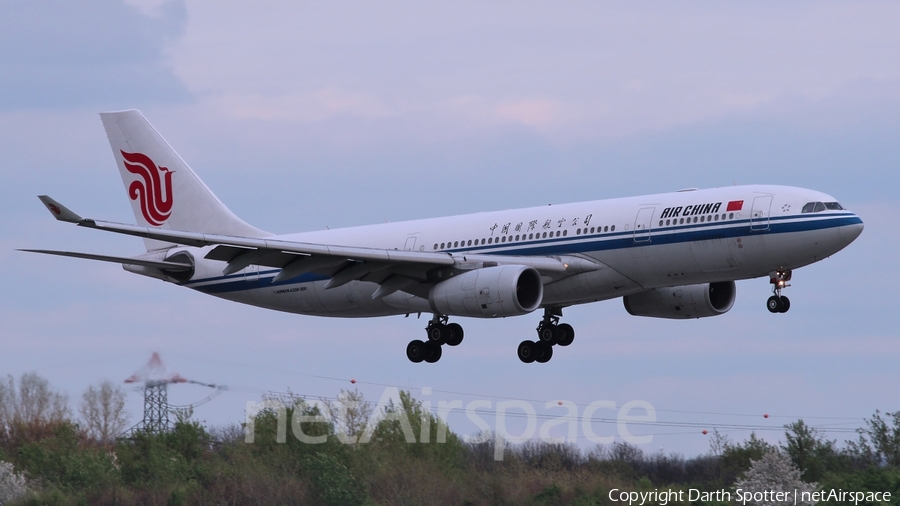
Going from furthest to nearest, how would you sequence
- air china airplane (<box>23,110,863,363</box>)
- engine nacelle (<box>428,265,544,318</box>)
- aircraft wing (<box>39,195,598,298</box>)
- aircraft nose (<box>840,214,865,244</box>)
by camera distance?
aircraft wing (<box>39,195,598,298</box>) → engine nacelle (<box>428,265,544,318</box>) → air china airplane (<box>23,110,863,363</box>) → aircraft nose (<box>840,214,865,244</box>)

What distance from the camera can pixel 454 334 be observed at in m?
48.1

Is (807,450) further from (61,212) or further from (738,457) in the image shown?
(61,212)

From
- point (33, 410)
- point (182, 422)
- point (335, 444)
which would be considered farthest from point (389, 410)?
point (33, 410)

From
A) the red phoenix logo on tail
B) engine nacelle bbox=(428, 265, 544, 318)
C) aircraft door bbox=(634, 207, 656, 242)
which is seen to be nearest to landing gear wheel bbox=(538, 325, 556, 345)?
engine nacelle bbox=(428, 265, 544, 318)

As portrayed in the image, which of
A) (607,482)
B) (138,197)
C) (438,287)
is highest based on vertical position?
(138,197)

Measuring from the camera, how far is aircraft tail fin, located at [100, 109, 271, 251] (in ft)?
182

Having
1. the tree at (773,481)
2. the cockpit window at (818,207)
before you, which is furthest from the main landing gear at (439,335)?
the tree at (773,481)

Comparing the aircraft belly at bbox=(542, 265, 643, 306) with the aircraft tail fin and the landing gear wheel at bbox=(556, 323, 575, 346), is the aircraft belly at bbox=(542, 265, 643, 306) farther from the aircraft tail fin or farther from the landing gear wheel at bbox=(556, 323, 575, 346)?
the aircraft tail fin

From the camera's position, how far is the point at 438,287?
44438mm

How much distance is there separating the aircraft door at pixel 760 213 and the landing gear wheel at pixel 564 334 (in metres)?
10.4

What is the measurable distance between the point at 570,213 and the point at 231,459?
3391cm

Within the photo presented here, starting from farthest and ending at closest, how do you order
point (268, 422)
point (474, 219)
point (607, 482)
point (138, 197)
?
point (268, 422) → point (607, 482) → point (138, 197) → point (474, 219)

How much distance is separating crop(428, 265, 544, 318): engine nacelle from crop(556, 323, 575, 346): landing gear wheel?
5.71m

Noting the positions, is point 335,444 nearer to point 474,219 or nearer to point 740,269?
point 474,219
